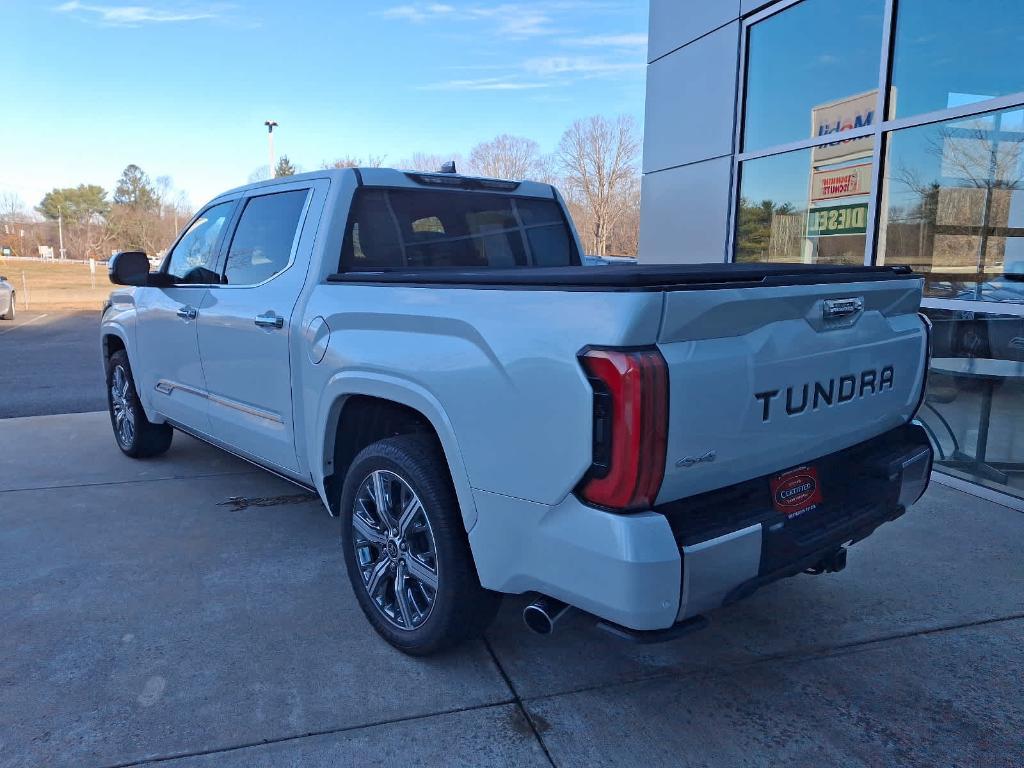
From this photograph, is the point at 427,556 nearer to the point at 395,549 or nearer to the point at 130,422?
the point at 395,549

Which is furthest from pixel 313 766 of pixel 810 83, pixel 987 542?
pixel 810 83

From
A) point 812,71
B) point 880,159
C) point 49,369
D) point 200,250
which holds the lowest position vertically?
point 49,369

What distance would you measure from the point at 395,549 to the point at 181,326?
2476 millimetres

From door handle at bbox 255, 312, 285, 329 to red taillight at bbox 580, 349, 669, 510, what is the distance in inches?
77.5

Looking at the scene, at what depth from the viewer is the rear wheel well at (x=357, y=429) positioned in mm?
3191

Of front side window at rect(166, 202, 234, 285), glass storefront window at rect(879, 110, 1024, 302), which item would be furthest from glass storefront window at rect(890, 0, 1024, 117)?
front side window at rect(166, 202, 234, 285)

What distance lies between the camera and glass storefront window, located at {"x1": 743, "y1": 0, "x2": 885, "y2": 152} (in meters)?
6.58

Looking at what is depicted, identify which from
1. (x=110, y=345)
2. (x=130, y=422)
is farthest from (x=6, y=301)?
(x=130, y=422)

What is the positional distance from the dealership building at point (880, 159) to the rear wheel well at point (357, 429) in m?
4.07

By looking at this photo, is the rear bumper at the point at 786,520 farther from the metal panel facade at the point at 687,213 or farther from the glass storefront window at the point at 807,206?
the metal panel facade at the point at 687,213

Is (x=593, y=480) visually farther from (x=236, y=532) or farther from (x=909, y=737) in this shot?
(x=236, y=532)

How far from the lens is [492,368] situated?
95.2 inches

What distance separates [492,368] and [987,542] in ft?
11.5

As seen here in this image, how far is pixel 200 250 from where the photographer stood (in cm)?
484
